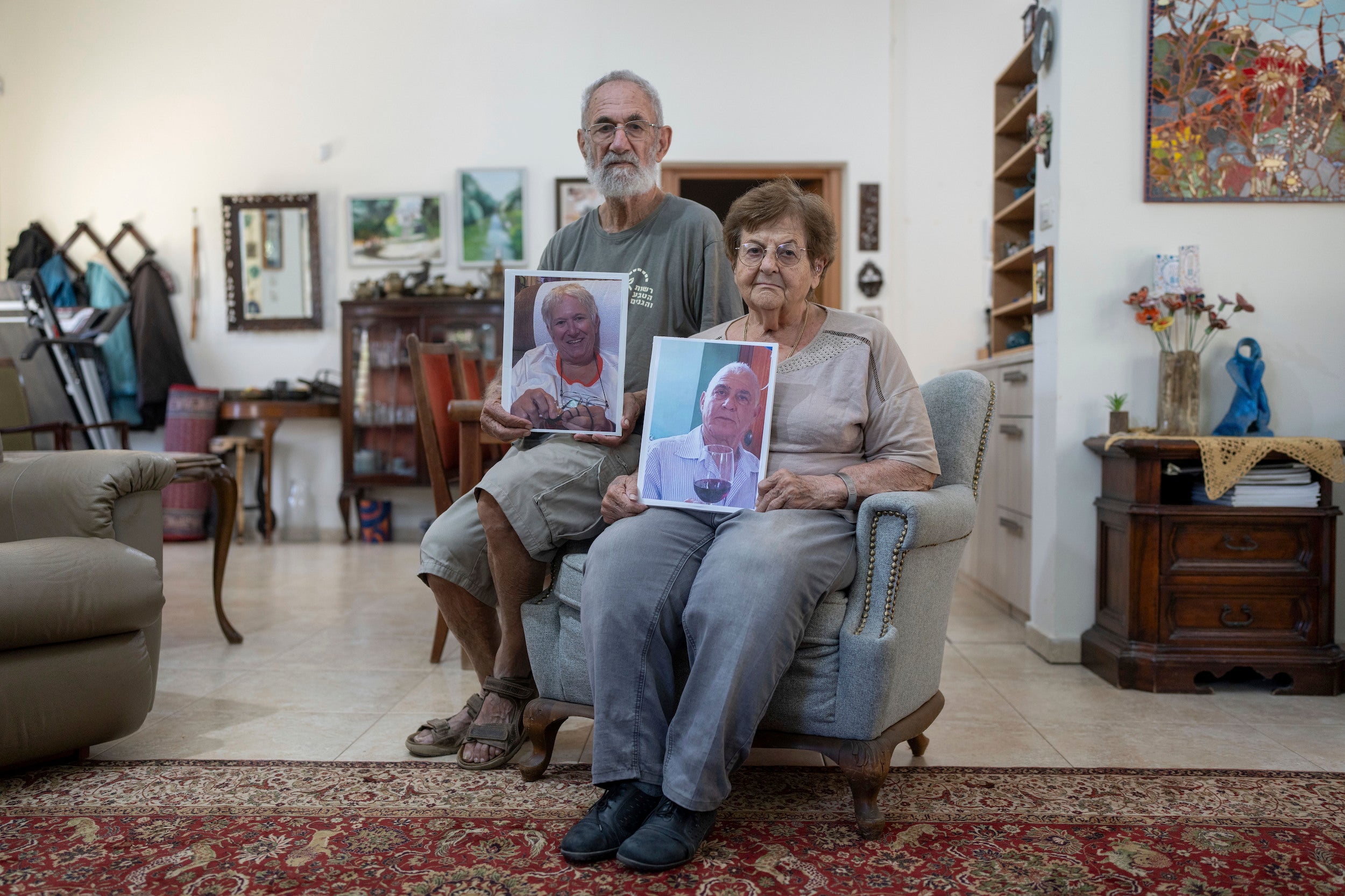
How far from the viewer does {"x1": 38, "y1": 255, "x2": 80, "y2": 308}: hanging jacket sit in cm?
546

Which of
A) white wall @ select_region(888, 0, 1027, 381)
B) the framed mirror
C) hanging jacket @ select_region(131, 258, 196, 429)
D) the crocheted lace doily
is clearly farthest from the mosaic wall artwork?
hanging jacket @ select_region(131, 258, 196, 429)

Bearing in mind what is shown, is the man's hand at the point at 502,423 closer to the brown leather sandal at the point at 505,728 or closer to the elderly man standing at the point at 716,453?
the elderly man standing at the point at 716,453

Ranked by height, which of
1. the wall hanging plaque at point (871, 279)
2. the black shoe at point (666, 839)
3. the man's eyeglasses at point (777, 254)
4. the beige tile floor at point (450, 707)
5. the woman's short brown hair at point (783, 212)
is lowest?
the beige tile floor at point (450, 707)

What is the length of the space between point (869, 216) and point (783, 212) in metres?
3.85

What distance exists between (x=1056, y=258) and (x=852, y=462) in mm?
1443

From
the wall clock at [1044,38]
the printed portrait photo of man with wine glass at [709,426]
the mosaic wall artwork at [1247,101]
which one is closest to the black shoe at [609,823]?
the printed portrait photo of man with wine glass at [709,426]

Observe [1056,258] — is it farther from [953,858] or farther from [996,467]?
[953,858]

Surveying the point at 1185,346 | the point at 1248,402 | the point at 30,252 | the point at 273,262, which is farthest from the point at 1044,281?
the point at 30,252

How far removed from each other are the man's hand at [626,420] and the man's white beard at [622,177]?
448mm

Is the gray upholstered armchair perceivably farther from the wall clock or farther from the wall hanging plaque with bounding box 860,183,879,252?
the wall hanging plaque with bounding box 860,183,879,252

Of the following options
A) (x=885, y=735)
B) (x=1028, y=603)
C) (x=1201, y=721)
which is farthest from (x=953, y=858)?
(x=1028, y=603)

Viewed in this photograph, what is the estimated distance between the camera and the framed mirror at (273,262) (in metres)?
5.53

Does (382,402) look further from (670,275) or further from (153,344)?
(670,275)

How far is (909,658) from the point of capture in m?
1.65
